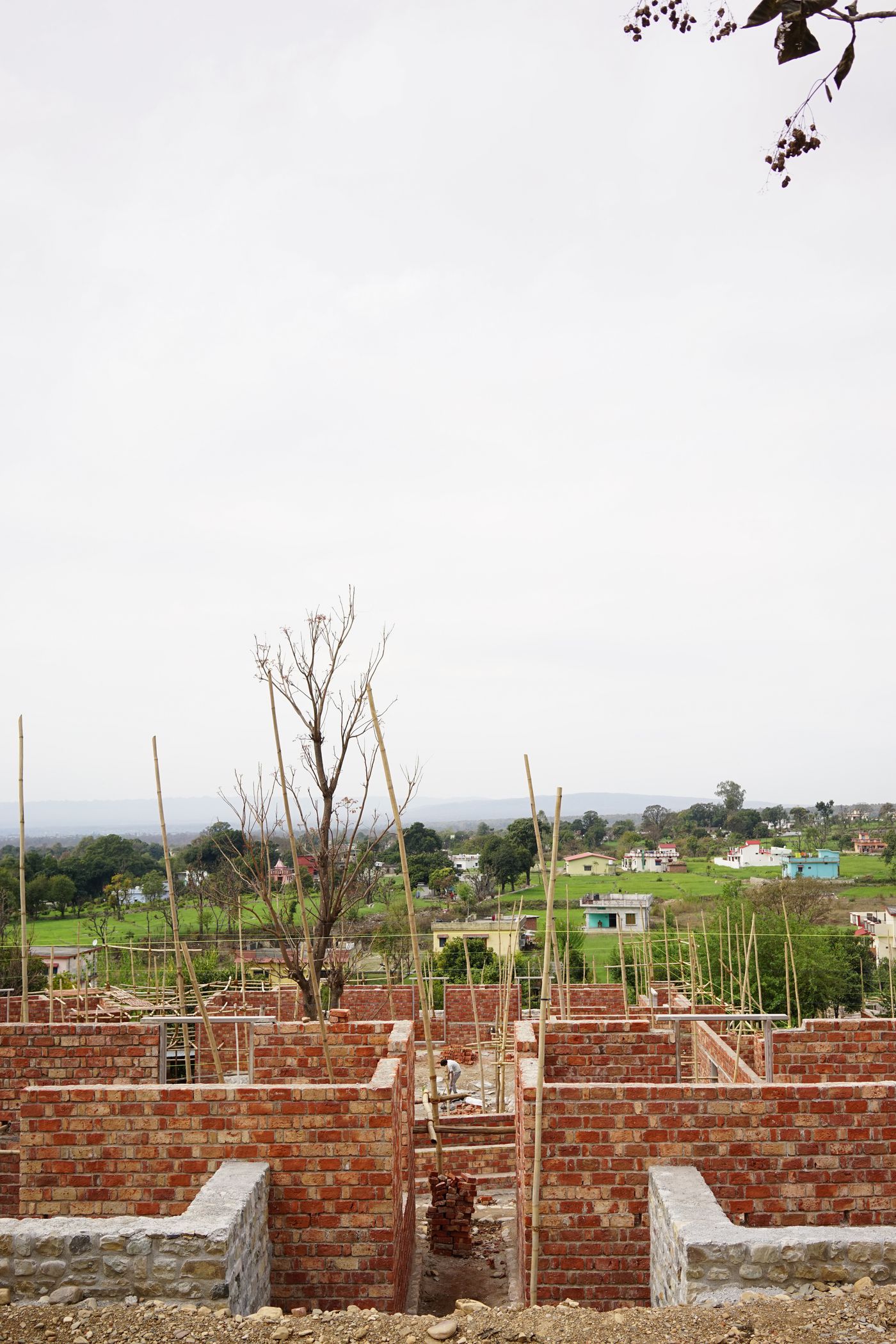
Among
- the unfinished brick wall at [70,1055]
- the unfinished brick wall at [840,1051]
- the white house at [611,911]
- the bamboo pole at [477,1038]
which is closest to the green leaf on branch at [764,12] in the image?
the unfinished brick wall at [840,1051]

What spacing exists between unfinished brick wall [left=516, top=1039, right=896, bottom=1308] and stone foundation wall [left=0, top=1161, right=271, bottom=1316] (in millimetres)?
1646

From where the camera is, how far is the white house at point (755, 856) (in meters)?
81.1

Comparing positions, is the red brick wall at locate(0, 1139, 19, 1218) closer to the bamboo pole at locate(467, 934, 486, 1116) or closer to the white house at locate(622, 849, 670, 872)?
the bamboo pole at locate(467, 934, 486, 1116)

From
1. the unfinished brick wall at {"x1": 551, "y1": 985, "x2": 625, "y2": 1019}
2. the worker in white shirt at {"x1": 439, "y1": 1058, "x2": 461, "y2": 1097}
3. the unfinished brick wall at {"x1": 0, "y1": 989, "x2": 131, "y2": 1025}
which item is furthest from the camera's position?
the unfinished brick wall at {"x1": 551, "y1": 985, "x2": 625, "y2": 1019}

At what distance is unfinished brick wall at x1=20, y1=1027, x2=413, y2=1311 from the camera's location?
4.69 meters

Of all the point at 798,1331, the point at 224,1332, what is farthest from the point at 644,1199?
the point at 224,1332

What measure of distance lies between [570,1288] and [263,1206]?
1562 mm

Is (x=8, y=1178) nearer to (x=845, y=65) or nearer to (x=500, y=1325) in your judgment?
(x=500, y=1325)

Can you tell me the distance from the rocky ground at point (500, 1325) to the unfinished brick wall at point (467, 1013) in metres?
11.6

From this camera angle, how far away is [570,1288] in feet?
15.6

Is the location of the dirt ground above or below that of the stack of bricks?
below

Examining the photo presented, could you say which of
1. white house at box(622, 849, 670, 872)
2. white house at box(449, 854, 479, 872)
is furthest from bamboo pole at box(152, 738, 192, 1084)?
white house at box(622, 849, 670, 872)

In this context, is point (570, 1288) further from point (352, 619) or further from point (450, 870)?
point (450, 870)

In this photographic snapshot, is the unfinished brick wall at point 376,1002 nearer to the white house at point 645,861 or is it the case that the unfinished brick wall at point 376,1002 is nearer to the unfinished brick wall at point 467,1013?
the unfinished brick wall at point 467,1013
